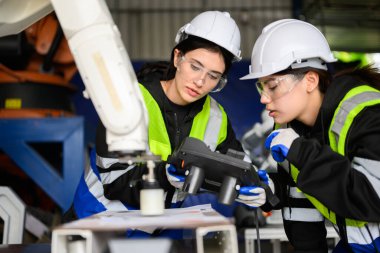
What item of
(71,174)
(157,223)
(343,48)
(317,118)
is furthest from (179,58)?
(343,48)

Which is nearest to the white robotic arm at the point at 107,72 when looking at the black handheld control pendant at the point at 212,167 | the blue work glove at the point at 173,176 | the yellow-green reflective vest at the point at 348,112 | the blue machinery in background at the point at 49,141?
the black handheld control pendant at the point at 212,167

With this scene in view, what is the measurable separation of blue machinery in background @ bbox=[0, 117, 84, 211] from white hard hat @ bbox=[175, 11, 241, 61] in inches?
59.4

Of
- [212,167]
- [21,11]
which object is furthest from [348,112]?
[21,11]

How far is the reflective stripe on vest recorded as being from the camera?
2131 mm

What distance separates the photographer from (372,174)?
1.58 meters

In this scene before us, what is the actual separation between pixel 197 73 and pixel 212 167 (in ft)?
2.14

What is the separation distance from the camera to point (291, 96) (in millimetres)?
1858

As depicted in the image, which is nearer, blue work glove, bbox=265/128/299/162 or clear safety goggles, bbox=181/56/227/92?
blue work glove, bbox=265/128/299/162

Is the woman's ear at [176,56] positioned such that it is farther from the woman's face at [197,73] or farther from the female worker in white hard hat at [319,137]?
the female worker in white hard hat at [319,137]

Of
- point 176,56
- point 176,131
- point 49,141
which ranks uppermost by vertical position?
point 176,56

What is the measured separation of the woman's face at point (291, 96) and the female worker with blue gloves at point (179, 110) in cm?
35

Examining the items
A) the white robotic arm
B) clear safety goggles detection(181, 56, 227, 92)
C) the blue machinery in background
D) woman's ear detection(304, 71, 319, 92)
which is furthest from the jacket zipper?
the blue machinery in background

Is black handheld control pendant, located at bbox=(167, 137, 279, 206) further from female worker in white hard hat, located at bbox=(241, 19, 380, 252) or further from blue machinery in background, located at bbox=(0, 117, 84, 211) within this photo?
blue machinery in background, located at bbox=(0, 117, 84, 211)

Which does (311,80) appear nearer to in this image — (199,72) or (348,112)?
(348,112)
